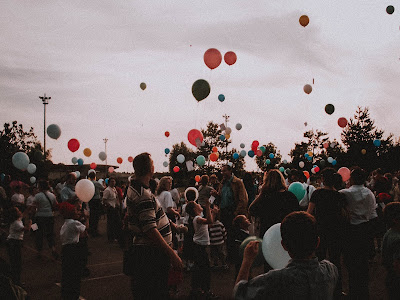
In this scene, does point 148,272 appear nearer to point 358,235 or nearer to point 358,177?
point 358,235

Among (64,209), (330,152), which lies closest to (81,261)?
(64,209)

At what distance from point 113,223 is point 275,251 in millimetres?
8727

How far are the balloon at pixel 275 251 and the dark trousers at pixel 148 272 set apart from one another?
993mm

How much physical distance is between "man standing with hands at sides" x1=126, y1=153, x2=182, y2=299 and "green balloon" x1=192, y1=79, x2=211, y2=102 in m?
4.74

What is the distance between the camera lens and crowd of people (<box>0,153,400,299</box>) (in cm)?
193

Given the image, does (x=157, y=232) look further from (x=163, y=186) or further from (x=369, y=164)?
(x=369, y=164)

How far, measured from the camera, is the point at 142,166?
3.46 metres

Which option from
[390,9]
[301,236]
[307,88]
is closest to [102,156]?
[307,88]

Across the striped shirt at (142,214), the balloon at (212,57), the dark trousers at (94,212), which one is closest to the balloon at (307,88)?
the balloon at (212,57)

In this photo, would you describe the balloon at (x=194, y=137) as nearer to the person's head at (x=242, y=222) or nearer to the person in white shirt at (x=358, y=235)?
the person's head at (x=242, y=222)

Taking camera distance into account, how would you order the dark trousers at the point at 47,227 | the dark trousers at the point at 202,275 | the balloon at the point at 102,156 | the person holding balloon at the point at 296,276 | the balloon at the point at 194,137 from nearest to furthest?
the person holding balloon at the point at 296,276, the dark trousers at the point at 202,275, the dark trousers at the point at 47,227, the balloon at the point at 194,137, the balloon at the point at 102,156

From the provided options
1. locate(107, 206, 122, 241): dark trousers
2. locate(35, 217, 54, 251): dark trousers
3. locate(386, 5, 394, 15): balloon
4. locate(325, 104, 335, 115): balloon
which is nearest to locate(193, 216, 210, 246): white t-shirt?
locate(35, 217, 54, 251): dark trousers

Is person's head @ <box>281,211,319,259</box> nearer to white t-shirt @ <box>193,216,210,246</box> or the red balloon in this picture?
white t-shirt @ <box>193,216,210,246</box>

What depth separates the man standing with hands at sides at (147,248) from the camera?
3195 mm
